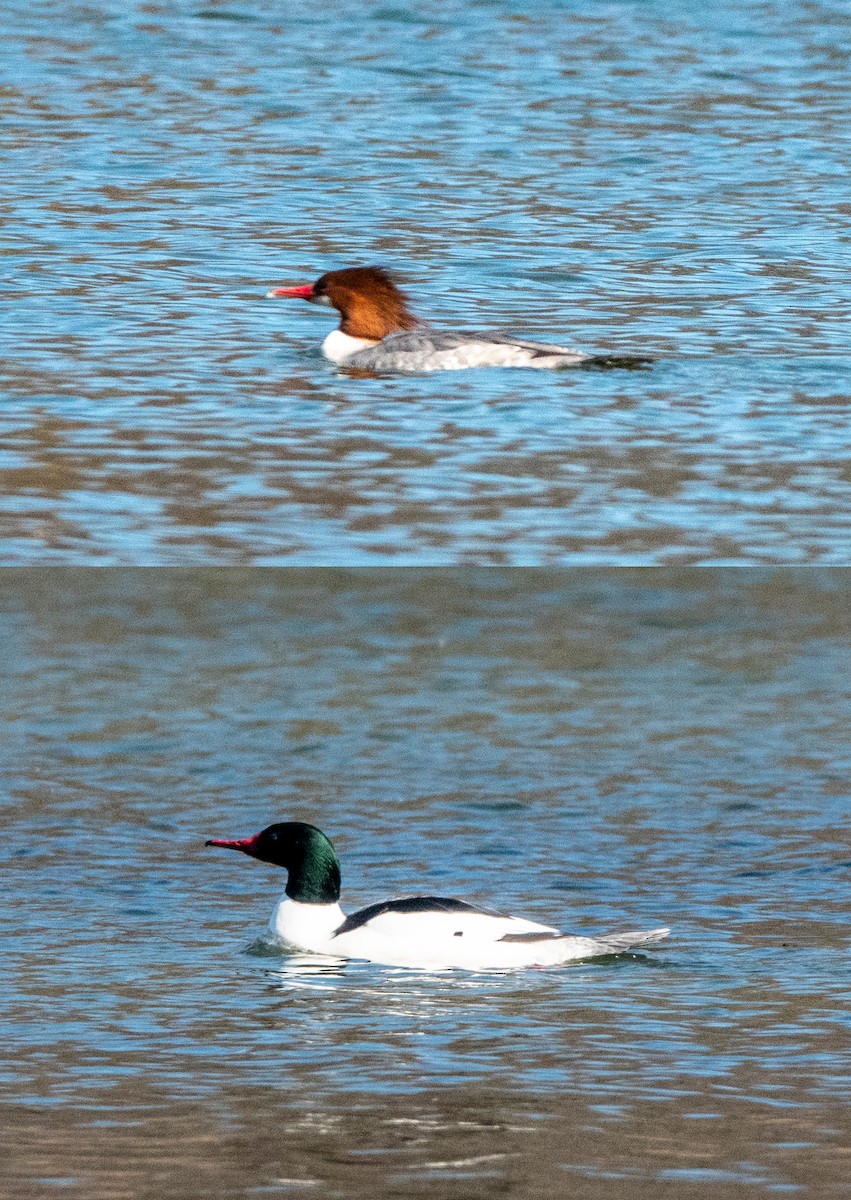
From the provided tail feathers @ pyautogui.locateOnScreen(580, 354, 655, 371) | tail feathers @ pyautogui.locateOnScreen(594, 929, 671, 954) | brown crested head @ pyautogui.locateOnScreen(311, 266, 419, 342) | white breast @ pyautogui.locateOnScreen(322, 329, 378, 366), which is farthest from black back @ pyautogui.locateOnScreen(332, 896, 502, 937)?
brown crested head @ pyautogui.locateOnScreen(311, 266, 419, 342)

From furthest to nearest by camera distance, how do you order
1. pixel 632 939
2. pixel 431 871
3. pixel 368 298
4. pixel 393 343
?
pixel 368 298, pixel 393 343, pixel 431 871, pixel 632 939

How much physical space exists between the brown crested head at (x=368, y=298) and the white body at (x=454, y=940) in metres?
2.34

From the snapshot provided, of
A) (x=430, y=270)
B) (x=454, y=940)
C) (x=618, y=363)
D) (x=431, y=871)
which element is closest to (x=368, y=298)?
(x=430, y=270)

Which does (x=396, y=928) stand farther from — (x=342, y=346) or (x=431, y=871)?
(x=342, y=346)

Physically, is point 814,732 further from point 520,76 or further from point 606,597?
point 520,76

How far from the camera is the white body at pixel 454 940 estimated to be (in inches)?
270

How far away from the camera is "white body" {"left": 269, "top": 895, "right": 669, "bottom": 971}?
686cm

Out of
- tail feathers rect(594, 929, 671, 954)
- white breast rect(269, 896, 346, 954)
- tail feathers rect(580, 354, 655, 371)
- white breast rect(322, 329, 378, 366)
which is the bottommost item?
white breast rect(269, 896, 346, 954)

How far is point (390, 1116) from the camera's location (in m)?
4.89

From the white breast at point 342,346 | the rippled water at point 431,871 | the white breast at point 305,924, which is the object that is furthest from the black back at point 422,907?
the white breast at point 342,346

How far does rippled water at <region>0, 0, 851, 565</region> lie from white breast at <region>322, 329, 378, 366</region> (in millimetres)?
97

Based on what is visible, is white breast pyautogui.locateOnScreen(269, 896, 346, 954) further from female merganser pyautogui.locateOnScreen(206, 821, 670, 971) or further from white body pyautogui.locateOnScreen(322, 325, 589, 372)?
white body pyautogui.locateOnScreen(322, 325, 589, 372)

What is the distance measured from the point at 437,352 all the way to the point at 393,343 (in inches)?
14.6

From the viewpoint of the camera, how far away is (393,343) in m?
8.59
